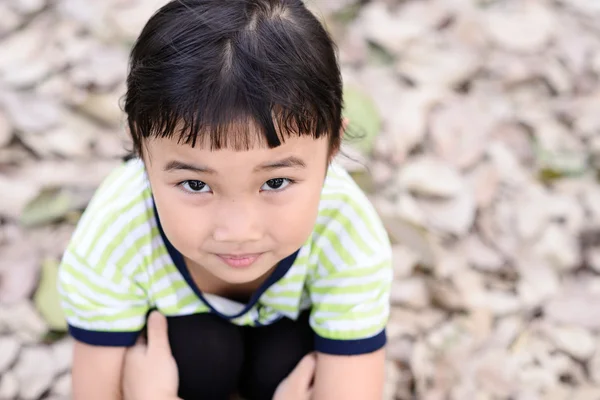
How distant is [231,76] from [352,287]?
0.38 metres

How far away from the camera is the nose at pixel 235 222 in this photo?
0.96 m

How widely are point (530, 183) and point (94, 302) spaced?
969mm

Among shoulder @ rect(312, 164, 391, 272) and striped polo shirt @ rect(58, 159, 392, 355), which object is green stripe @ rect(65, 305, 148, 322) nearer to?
striped polo shirt @ rect(58, 159, 392, 355)

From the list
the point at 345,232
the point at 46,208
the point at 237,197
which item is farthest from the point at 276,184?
the point at 46,208

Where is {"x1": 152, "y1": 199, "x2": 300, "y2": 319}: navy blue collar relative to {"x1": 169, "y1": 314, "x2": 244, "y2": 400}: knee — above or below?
above

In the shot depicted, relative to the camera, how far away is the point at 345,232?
115cm

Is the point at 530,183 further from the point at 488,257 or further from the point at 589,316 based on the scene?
the point at 589,316

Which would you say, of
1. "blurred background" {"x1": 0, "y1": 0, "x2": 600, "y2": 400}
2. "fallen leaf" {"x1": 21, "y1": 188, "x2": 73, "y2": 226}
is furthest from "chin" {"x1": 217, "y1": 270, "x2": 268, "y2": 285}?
"fallen leaf" {"x1": 21, "y1": 188, "x2": 73, "y2": 226}

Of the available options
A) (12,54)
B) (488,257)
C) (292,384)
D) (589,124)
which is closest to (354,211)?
(292,384)

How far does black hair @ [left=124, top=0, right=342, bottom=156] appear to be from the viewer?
0.89m

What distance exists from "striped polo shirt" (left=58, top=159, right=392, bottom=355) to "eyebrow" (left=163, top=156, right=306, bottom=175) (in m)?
0.20

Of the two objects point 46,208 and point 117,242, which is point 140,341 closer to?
point 117,242

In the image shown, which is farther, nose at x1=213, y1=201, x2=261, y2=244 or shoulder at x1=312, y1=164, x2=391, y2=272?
shoulder at x1=312, y1=164, x2=391, y2=272

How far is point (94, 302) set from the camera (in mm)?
1144
